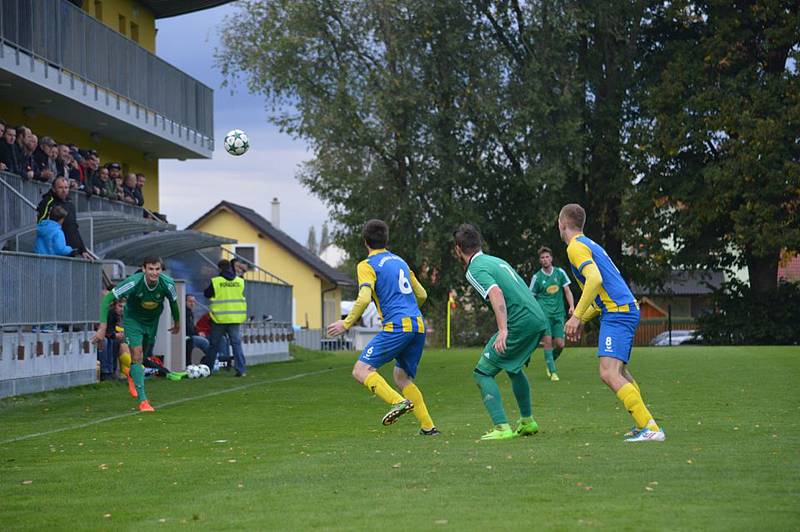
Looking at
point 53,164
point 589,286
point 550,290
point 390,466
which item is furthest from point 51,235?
point 390,466

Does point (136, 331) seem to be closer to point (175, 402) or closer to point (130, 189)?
point (175, 402)

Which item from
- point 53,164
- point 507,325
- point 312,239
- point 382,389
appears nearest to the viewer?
point 507,325

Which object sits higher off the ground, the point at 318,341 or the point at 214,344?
the point at 214,344

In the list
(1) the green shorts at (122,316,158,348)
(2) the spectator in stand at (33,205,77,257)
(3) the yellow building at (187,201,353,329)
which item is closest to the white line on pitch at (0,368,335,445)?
(1) the green shorts at (122,316,158,348)

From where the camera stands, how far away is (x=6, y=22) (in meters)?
23.2

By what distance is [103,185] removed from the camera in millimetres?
27750

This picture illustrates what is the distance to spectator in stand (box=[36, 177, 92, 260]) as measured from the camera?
2039 cm

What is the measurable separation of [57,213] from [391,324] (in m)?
9.72

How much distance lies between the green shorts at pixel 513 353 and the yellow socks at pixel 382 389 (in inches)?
32.3

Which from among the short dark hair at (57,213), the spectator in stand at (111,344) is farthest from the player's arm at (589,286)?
the spectator in stand at (111,344)

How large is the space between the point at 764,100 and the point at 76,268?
2732 centimetres

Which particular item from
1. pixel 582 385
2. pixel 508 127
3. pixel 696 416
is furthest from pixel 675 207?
pixel 696 416

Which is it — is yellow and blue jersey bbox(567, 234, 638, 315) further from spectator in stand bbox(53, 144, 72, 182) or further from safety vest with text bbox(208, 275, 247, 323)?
spectator in stand bbox(53, 144, 72, 182)

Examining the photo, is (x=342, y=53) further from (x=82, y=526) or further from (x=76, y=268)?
(x=82, y=526)
